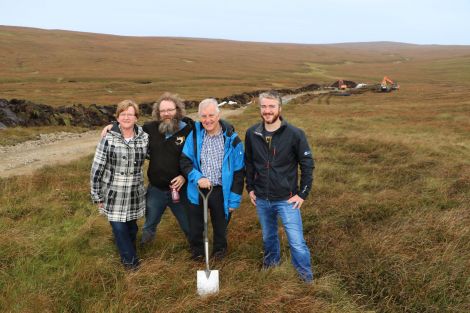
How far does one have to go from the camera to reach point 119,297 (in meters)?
3.54

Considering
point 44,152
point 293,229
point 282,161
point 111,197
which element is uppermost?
point 282,161

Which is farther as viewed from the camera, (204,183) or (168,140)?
(168,140)

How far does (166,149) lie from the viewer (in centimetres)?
451

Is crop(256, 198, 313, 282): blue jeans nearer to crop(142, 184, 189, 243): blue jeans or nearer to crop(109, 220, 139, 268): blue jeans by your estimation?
crop(142, 184, 189, 243): blue jeans

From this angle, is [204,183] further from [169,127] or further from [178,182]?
[169,127]

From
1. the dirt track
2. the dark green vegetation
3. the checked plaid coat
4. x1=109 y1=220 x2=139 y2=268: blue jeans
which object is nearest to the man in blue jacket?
the checked plaid coat

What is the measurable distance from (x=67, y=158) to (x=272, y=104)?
1060cm

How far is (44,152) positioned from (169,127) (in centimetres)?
1116

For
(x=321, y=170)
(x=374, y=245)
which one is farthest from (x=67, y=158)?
(x=374, y=245)

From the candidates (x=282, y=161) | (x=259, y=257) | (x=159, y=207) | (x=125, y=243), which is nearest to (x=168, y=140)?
(x=159, y=207)

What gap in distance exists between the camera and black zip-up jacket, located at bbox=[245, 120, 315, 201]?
3.97 meters

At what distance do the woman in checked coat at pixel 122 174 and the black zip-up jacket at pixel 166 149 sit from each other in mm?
149

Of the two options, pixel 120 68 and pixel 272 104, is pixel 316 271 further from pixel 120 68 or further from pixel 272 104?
pixel 120 68

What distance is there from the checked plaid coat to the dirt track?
730cm
